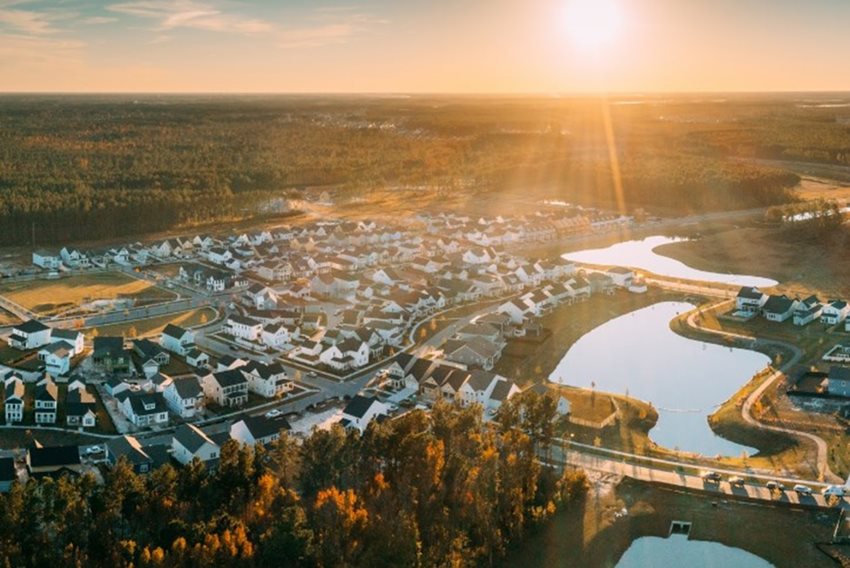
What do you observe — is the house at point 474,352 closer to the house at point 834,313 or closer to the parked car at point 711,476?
the parked car at point 711,476

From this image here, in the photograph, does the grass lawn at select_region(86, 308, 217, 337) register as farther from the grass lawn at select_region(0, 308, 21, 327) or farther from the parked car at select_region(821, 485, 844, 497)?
the parked car at select_region(821, 485, 844, 497)

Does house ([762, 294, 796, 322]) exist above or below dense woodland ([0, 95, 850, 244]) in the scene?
below

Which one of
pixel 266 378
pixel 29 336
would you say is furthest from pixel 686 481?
pixel 29 336

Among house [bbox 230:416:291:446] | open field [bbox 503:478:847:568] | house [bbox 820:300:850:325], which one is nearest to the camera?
open field [bbox 503:478:847:568]

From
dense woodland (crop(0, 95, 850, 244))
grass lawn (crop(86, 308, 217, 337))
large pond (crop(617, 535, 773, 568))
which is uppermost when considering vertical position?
dense woodland (crop(0, 95, 850, 244))

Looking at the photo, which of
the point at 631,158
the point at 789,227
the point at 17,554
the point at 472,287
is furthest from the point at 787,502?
the point at 631,158

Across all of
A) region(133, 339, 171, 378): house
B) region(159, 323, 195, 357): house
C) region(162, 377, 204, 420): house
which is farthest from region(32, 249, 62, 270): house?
region(162, 377, 204, 420): house

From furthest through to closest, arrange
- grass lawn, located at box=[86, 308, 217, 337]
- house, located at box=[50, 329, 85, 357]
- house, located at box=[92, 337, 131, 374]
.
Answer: grass lawn, located at box=[86, 308, 217, 337]
house, located at box=[50, 329, 85, 357]
house, located at box=[92, 337, 131, 374]

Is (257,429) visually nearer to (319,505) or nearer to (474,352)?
(319,505)
